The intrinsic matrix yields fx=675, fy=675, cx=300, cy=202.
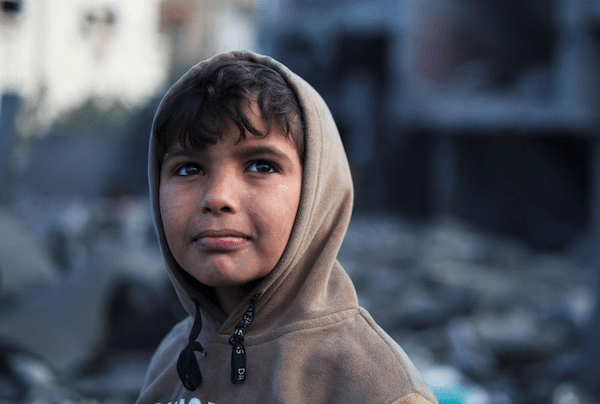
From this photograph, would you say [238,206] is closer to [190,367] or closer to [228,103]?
[228,103]

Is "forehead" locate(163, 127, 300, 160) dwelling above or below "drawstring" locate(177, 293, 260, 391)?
above

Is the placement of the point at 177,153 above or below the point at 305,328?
above

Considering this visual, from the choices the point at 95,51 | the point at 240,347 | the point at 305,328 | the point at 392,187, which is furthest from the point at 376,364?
the point at 95,51

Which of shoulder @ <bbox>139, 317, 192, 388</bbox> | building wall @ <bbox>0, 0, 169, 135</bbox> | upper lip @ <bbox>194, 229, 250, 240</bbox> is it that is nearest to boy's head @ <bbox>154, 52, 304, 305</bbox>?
upper lip @ <bbox>194, 229, 250, 240</bbox>

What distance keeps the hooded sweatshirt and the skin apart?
0.03m

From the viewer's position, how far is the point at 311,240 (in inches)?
56.3

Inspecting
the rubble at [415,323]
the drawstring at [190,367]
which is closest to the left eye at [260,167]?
the drawstring at [190,367]

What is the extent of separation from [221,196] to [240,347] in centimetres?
32

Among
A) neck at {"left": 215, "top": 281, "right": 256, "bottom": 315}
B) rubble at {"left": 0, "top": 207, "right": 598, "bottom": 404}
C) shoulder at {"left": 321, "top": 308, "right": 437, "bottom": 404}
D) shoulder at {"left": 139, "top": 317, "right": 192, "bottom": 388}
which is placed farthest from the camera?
rubble at {"left": 0, "top": 207, "right": 598, "bottom": 404}

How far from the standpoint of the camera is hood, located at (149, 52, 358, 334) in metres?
1.38

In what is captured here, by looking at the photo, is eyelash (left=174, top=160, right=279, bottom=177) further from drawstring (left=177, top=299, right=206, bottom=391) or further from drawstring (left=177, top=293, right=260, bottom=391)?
drawstring (left=177, top=299, right=206, bottom=391)

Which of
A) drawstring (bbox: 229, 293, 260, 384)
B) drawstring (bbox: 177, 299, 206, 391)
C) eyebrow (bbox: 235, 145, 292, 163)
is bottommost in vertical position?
drawstring (bbox: 177, 299, 206, 391)

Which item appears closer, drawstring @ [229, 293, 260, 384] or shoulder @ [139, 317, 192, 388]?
drawstring @ [229, 293, 260, 384]

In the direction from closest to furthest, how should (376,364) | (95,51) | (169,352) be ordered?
(376,364)
(169,352)
(95,51)
